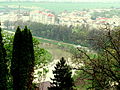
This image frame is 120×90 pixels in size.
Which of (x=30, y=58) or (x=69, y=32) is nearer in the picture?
(x=30, y=58)

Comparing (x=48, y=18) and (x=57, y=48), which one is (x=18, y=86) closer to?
(x=57, y=48)

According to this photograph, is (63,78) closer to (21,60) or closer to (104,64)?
(21,60)

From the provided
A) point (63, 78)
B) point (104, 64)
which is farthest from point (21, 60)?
point (104, 64)

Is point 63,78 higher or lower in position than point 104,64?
lower

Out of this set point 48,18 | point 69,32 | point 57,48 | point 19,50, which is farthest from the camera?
point 48,18

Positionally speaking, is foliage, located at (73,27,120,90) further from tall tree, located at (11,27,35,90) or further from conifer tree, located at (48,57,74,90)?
tall tree, located at (11,27,35,90)

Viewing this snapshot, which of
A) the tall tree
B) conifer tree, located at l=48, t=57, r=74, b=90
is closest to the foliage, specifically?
conifer tree, located at l=48, t=57, r=74, b=90

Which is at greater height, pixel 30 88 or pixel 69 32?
pixel 30 88

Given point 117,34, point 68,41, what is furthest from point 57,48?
point 117,34
